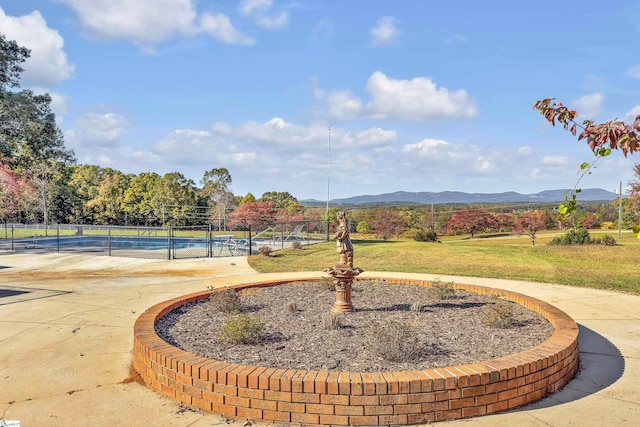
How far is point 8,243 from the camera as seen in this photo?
66.7 feet

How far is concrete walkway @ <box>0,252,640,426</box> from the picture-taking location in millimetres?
3322

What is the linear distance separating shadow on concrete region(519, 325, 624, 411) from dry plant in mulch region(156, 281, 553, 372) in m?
0.48

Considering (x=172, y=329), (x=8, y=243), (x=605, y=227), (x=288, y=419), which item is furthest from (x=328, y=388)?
(x=605, y=227)

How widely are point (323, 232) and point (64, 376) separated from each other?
22060 millimetres

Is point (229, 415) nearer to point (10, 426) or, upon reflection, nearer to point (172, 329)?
point (10, 426)

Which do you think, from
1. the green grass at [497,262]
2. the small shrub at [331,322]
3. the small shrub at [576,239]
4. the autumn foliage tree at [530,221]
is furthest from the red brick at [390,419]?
the autumn foliage tree at [530,221]

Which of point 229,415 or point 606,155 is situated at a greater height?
point 606,155

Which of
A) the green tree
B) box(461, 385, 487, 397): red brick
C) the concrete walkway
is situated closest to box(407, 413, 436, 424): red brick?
the concrete walkway

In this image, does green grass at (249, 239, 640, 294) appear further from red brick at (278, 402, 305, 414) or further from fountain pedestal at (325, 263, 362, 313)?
red brick at (278, 402, 305, 414)

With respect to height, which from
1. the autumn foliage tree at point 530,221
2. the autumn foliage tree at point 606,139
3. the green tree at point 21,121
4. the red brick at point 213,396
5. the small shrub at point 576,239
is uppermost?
the green tree at point 21,121

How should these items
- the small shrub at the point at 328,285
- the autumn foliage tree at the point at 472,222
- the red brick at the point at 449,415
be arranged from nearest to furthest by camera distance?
the red brick at the point at 449,415, the small shrub at the point at 328,285, the autumn foliage tree at the point at 472,222

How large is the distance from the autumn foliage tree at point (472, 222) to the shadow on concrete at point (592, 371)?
822 inches

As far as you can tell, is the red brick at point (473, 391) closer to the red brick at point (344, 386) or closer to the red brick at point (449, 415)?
the red brick at point (449, 415)

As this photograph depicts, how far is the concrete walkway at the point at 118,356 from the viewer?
10.9ft
